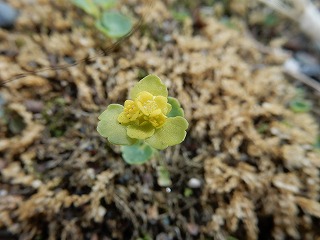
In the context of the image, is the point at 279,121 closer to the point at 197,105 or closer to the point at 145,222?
the point at 197,105

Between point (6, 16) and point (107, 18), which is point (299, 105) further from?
point (6, 16)

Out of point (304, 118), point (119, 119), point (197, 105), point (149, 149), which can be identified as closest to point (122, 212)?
point (149, 149)

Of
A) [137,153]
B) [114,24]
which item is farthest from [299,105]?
[114,24]

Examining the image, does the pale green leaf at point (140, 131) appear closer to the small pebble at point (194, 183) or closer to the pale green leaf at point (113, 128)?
the pale green leaf at point (113, 128)

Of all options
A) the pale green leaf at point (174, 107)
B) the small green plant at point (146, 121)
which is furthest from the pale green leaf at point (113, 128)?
the pale green leaf at point (174, 107)

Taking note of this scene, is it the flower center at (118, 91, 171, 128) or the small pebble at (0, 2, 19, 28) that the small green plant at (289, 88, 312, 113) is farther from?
the small pebble at (0, 2, 19, 28)
